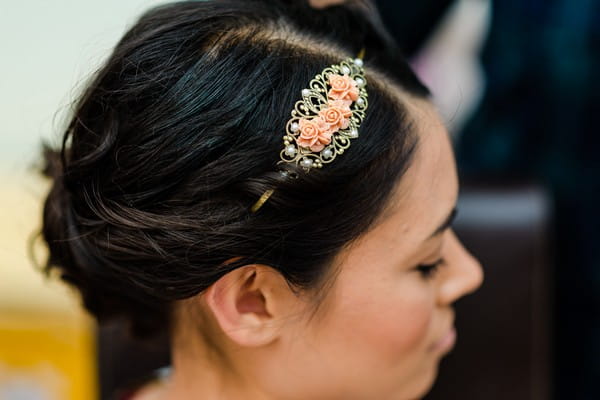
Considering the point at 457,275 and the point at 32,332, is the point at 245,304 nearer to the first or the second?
the point at 457,275

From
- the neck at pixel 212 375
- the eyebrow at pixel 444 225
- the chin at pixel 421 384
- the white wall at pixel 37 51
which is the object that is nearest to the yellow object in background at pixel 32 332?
the white wall at pixel 37 51

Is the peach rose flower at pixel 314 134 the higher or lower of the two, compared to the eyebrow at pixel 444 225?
higher

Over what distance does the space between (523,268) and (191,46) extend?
1.87 feet

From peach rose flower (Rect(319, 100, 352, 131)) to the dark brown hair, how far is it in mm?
25

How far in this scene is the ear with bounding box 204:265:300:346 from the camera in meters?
0.74

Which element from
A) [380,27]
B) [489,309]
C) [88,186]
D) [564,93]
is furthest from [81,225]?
[564,93]

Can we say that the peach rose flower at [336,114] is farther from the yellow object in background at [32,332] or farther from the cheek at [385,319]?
the yellow object in background at [32,332]

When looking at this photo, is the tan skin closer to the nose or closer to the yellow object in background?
the nose

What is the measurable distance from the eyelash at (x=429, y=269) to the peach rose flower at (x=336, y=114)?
20 centimetres

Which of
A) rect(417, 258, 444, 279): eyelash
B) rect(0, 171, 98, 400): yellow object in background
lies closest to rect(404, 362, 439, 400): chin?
rect(417, 258, 444, 279): eyelash

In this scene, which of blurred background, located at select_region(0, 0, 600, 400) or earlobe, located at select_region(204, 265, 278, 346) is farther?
blurred background, located at select_region(0, 0, 600, 400)

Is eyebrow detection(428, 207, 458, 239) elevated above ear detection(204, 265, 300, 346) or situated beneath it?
elevated above

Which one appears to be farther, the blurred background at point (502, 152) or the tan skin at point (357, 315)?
the blurred background at point (502, 152)

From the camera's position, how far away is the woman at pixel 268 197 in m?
0.67
